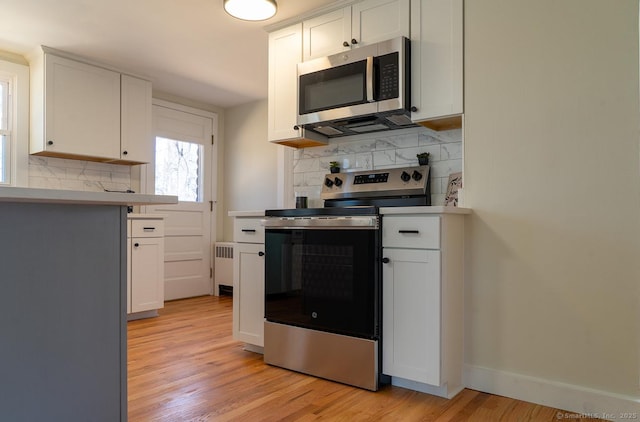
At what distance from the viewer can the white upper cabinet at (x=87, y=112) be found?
3.55 meters

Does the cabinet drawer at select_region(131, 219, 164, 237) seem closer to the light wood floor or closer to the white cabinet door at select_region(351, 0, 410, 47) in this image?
the light wood floor

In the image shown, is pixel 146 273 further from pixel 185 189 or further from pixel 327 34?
pixel 327 34

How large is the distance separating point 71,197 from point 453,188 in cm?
200

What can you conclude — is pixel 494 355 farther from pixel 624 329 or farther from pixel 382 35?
pixel 382 35

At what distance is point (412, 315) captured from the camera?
212cm

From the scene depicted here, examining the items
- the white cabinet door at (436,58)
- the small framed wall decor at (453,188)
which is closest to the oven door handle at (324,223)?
the small framed wall decor at (453,188)

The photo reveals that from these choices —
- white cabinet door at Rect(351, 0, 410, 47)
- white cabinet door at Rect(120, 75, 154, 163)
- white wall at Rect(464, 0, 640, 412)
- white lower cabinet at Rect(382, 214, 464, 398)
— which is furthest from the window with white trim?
→ white wall at Rect(464, 0, 640, 412)

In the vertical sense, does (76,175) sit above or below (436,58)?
below

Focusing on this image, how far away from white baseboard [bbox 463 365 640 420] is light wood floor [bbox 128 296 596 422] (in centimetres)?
5

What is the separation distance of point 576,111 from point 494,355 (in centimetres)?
123

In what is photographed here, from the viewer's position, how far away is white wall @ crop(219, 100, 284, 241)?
4.89 metres

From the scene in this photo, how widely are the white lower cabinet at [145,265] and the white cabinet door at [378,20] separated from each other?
2.39 metres

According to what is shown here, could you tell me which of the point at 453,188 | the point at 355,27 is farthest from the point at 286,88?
the point at 453,188

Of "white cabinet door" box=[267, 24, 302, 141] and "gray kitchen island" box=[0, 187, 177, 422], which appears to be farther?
"white cabinet door" box=[267, 24, 302, 141]
